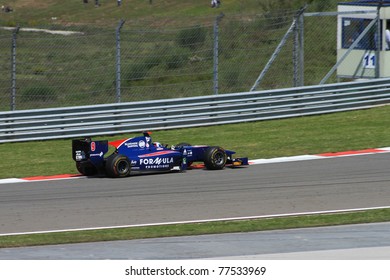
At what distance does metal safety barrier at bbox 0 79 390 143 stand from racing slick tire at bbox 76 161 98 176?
4175 millimetres

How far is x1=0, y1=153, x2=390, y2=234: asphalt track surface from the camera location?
488 inches

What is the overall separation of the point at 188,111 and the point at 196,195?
7.07m

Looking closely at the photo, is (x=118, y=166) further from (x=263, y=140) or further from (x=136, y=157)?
(x=263, y=140)

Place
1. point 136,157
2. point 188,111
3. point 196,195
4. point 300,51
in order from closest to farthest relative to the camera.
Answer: point 196,195 < point 136,157 < point 188,111 < point 300,51

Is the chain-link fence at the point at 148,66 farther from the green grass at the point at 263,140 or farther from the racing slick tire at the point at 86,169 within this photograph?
the racing slick tire at the point at 86,169

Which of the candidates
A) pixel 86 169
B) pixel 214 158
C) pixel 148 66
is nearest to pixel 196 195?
pixel 214 158

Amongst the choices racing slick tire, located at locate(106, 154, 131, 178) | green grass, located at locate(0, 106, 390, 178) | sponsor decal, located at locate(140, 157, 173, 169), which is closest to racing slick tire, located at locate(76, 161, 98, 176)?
racing slick tire, located at locate(106, 154, 131, 178)

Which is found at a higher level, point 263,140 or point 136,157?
point 136,157

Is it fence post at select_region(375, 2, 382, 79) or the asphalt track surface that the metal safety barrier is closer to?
fence post at select_region(375, 2, 382, 79)

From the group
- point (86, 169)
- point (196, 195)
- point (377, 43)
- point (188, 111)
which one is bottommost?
point (196, 195)

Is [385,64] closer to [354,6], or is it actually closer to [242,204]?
[354,6]

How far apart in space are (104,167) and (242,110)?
6.33 m

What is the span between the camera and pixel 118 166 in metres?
15.2
